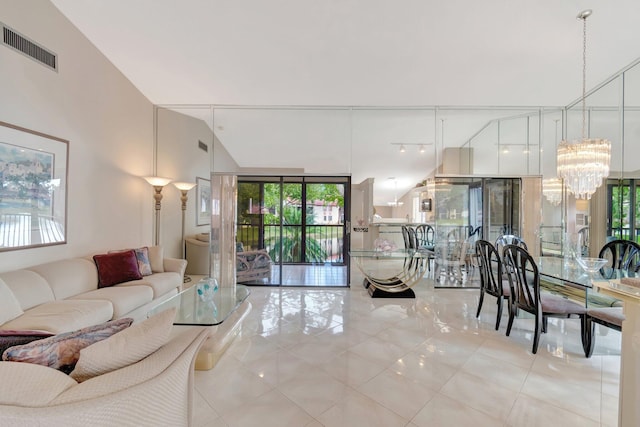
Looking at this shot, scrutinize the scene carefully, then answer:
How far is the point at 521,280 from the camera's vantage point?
250 cm


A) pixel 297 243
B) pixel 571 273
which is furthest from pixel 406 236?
pixel 571 273

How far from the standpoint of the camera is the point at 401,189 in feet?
28.0

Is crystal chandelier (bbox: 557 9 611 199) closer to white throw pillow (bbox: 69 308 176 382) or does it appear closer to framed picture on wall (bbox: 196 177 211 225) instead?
white throw pillow (bbox: 69 308 176 382)

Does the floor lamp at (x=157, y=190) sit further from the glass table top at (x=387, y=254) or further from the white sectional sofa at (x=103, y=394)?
the white sectional sofa at (x=103, y=394)

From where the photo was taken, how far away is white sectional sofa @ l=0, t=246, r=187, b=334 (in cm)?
201

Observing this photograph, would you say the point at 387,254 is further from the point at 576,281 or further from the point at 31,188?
the point at 31,188

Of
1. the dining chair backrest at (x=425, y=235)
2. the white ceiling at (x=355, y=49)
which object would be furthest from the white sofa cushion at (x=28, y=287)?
the dining chair backrest at (x=425, y=235)

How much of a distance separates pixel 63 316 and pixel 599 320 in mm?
4424

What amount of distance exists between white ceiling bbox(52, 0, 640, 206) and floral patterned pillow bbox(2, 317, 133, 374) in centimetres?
287

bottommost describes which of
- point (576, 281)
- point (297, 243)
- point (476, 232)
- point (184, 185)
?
point (297, 243)

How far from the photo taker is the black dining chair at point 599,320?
2.11 m

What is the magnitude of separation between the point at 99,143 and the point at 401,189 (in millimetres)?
7551

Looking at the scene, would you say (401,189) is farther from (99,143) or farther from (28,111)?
(28,111)

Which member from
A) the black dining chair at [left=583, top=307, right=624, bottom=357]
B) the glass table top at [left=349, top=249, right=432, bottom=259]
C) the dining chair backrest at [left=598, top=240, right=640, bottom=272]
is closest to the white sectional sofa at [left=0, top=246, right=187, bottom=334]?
the glass table top at [left=349, top=249, right=432, bottom=259]
